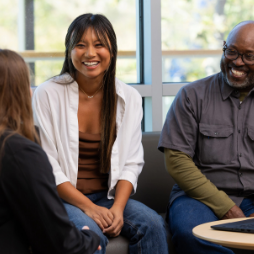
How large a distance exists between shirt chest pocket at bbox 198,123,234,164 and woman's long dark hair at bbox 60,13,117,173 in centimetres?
51

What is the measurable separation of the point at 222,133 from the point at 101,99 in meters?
0.70

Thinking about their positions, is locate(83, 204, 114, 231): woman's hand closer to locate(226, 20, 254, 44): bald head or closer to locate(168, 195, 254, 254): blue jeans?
locate(168, 195, 254, 254): blue jeans

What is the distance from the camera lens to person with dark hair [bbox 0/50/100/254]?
3.35ft

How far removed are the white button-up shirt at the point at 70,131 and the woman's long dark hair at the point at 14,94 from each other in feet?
2.34

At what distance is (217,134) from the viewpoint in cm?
203

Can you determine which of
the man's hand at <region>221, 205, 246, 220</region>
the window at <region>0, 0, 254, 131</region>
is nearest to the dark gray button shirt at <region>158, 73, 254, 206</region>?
the man's hand at <region>221, 205, 246, 220</region>

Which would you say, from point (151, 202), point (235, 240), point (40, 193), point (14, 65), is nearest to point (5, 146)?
point (40, 193)

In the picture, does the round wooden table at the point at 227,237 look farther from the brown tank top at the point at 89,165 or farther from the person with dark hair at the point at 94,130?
the brown tank top at the point at 89,165

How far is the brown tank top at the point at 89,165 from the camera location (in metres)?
1.93


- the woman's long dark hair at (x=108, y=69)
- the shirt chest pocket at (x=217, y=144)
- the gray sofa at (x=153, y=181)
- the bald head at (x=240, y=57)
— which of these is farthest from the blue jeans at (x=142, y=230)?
the bald head at (x=240, y=57)

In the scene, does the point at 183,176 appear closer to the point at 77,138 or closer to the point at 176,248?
the point at 176,248

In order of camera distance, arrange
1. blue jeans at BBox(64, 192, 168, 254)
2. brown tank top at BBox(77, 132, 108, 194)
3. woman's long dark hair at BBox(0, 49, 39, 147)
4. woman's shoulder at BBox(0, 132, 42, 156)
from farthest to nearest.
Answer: brown tank top at BBox(77, 132, 108, 194), blue jeans at BBox(64, 192, 168, 254), woman's long dark hair at BBox(0, 49, 39, 147), woman's shoulder at BBox(0, 132, 42, 156)

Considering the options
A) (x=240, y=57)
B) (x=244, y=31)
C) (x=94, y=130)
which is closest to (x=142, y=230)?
(x=94, y=130)

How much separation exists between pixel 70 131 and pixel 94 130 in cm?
15
